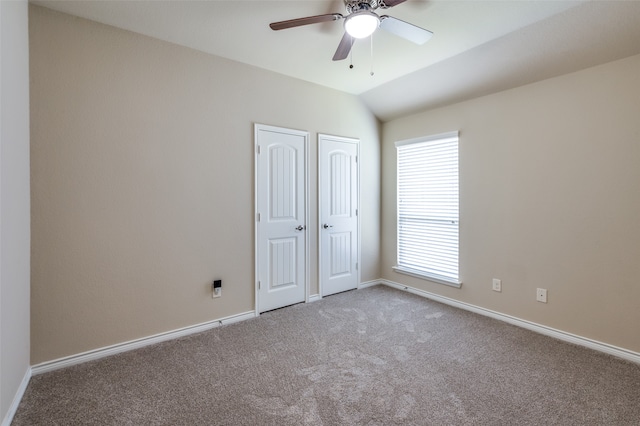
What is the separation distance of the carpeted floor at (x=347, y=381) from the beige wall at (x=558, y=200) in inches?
15.6

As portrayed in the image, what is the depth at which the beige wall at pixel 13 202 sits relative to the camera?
167 cm

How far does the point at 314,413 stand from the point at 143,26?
3177 millimetres

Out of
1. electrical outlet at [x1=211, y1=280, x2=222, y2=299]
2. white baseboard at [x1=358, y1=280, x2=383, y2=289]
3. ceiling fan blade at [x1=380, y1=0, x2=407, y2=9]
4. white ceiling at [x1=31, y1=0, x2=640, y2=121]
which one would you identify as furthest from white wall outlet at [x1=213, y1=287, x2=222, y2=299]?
ceiling fan blade at [x1=380, y1=0, x2=407, y2=9]

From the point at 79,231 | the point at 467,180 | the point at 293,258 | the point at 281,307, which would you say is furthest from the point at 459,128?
the point at 79,231

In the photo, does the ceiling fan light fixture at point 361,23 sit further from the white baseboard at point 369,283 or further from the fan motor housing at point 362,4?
the white baseboard at point 369,283

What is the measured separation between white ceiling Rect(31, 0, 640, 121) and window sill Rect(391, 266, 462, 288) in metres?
2.12

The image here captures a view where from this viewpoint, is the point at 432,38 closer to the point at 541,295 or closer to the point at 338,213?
the point at 338,213

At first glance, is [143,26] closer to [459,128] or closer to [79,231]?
[79,231]

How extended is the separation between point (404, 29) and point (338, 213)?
2325 millimetres

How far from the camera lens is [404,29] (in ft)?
6.87

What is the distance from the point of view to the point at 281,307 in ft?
11.5

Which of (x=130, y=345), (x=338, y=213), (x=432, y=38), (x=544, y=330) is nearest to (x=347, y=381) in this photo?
(x=130, y=345)

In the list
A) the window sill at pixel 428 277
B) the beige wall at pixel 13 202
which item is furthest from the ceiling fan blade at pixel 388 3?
the window sill at pixel 428 277

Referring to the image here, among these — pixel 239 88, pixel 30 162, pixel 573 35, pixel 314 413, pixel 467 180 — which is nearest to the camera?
pixel 314 413
